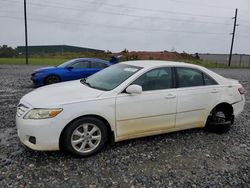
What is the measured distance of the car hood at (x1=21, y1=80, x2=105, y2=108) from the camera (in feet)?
13.0

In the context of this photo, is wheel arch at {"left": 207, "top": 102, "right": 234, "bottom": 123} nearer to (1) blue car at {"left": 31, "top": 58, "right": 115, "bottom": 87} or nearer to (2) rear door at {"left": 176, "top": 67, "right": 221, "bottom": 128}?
(2) rear door at {"left": 176, "top": 67, "right": 221, "bottom": 128}

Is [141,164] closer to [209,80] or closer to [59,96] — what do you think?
[59,96]

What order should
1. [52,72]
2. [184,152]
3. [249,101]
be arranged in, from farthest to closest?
[52,72]
[249,101]
[184,152]

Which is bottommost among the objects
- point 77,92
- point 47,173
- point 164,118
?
point 47,173

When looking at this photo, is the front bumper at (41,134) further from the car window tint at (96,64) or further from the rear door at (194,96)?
the car window tint at (96,64)

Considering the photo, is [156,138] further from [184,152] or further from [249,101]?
[249,101]

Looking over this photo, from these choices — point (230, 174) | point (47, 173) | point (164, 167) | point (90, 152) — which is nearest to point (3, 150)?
point (47, 173)

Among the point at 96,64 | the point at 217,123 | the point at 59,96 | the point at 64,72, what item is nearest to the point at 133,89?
the point at 59,96

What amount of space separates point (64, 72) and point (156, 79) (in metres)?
7.24

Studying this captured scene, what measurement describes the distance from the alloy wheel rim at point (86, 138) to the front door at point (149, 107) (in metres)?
0.38

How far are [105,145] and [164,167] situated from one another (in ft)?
3.84

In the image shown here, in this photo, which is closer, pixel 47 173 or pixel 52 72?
pixel 47 173

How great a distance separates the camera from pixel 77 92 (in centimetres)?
433

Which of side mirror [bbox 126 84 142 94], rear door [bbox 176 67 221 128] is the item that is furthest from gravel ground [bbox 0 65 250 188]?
side mirror [bbox 126 84 142 94]
